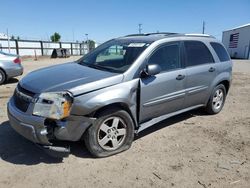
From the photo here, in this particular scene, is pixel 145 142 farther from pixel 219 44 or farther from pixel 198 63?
pixel 219 44

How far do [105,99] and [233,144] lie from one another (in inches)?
95.5

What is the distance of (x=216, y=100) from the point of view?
18.4ft

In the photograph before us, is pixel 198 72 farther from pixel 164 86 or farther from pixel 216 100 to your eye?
pixel 216 100

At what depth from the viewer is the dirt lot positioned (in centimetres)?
300

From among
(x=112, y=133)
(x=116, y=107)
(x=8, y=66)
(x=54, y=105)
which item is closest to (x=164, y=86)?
(x=116, y=107)

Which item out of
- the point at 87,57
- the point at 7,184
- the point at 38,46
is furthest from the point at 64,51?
the point at 7,184

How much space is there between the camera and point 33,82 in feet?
11.4

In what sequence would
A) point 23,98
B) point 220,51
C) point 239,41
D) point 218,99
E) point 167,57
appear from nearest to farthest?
1. point 23,98
2. point 167,57
3. point 220,51
4. point 218,99
5. point 239,41

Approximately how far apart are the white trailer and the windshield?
35544mm

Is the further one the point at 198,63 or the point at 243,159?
the point at 198,63

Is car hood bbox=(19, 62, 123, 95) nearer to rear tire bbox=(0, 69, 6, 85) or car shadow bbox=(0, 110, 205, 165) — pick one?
car shadow bbox=(0, 110, 205, 165)

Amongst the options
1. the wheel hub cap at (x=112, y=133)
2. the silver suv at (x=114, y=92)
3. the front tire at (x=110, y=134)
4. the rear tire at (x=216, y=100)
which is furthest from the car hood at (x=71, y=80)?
the rear tire at (x=216, y=100)

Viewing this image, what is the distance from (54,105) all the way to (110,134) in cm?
98

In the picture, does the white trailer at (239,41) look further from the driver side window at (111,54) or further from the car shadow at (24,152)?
the car shadow at (24,152)
